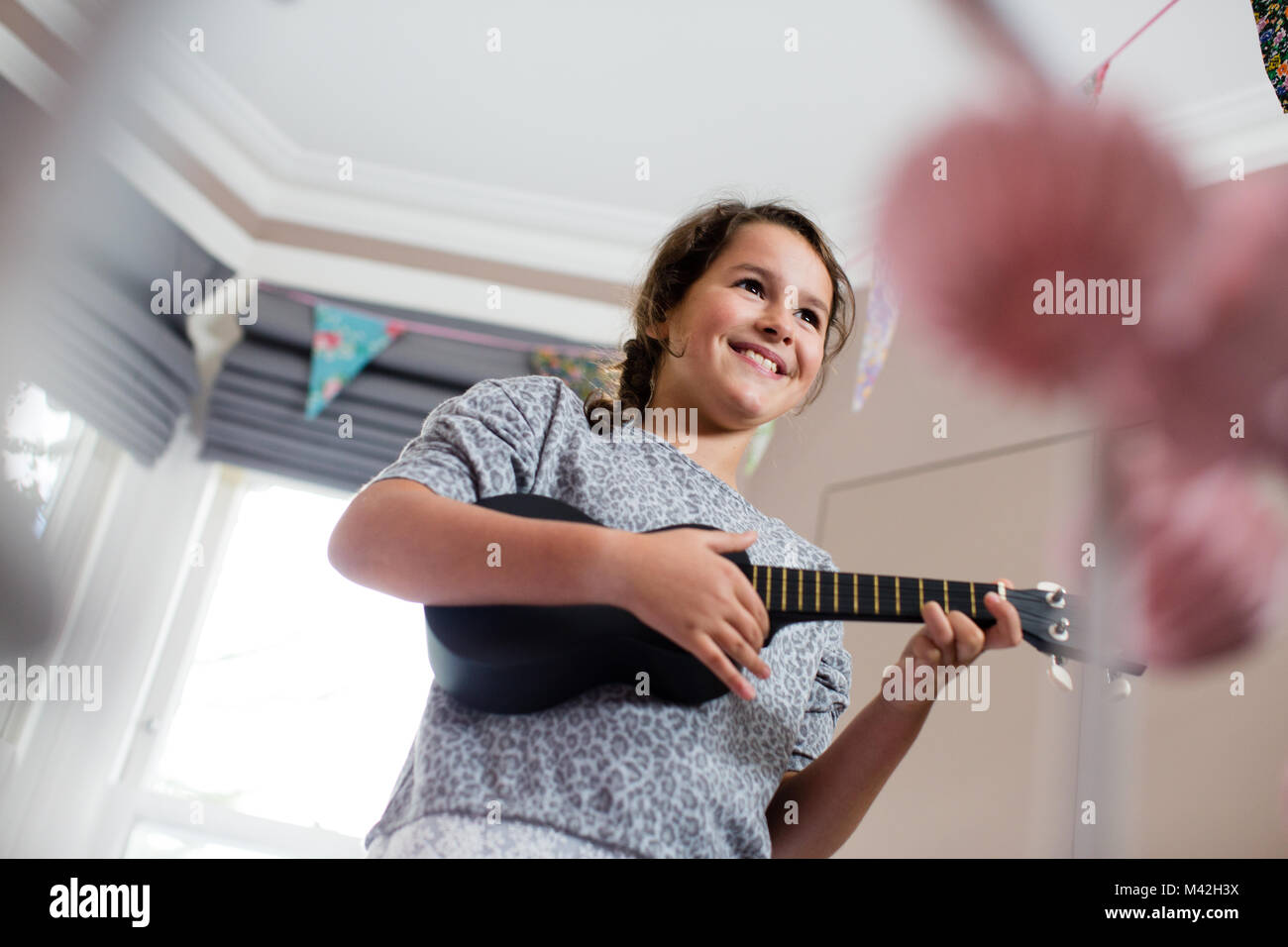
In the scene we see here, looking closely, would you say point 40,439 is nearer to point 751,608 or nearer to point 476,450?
point 476,450

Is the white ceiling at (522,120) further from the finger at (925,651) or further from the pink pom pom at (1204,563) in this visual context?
the pink pom pom at (1204,563)

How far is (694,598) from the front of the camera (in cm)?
46

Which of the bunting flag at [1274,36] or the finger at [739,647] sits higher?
the bunting flag at [1274,36]

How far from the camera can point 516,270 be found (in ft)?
7.02

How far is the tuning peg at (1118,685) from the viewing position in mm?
190

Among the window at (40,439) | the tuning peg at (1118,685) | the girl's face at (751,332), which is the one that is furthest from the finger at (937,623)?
the window at (40,439)

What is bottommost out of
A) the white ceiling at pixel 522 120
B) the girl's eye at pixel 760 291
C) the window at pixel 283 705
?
the window at pixel 283 705

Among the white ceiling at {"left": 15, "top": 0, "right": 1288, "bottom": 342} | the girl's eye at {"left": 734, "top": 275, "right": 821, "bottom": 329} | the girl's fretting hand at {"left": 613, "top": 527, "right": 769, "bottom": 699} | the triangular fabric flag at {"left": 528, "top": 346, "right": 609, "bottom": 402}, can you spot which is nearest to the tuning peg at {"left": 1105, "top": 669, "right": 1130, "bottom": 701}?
the girl's fretting hand at {"left": 613, "top": 527, "right": 769, "bottom": 699}

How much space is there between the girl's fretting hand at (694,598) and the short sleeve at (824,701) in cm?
23

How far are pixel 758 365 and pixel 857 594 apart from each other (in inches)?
9.3

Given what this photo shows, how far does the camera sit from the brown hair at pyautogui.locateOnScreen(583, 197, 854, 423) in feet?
2.80

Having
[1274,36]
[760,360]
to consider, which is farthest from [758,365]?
[1274,36]
